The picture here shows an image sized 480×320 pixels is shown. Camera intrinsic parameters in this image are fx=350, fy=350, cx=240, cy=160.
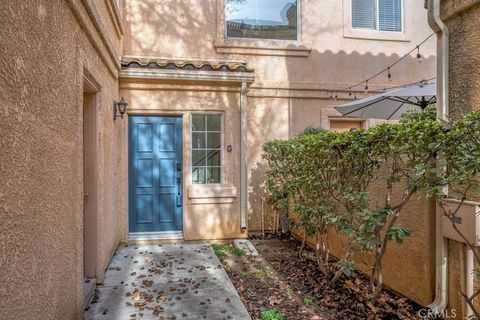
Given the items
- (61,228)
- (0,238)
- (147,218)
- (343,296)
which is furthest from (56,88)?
(147,218)

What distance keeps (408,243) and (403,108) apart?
481cm

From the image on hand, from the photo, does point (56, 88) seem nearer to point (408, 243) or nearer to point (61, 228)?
point (61, 228)

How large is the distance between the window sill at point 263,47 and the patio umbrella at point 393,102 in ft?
6.84

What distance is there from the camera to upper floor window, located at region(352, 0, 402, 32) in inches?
362

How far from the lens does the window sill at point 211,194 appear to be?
7410 millimetres

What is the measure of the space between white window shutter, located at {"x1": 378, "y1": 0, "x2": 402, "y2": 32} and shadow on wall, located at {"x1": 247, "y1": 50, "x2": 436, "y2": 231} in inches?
32.8

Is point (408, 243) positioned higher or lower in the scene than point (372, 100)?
lower

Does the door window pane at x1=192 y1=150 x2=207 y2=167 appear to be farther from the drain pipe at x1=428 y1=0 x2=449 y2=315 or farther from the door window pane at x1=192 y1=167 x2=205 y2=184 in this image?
the drain pipe at x1=428 y1=0 x2=449 y2=315

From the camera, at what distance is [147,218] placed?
24.6 feet

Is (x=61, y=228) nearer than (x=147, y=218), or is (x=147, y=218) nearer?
(x=61, y=228)

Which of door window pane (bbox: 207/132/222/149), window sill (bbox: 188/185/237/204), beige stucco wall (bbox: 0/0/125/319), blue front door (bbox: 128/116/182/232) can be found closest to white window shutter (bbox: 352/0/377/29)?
door window pane (bbox: 207/132/222/149)

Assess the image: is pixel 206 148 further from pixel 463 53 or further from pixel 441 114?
pixel 463 53

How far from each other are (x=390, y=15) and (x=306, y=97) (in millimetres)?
3370

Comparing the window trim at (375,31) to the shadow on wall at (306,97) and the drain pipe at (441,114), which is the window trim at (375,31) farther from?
the drain pipe at (441,114)
